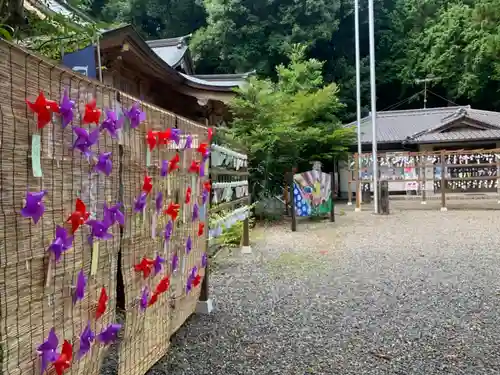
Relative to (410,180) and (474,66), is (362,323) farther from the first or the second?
(474,66)

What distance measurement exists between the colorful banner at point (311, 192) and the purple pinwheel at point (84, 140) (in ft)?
24.5

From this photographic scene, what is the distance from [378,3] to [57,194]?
25.3m

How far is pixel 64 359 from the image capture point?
160 cm

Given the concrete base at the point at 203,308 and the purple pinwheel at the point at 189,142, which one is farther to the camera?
the concrete base at the point at 203,308

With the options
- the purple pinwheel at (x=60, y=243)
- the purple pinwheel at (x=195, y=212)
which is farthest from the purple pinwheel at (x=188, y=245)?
the purple pinwheel at (x=60, y=243)

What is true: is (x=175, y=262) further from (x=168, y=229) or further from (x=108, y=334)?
(x=108, y=334)

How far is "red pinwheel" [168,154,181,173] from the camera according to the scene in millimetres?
2610

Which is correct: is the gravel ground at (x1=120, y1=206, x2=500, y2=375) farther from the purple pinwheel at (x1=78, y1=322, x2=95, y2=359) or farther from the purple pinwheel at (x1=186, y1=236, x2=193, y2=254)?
the purple pinwheel at (x1=78, y1=322, x2=95, y2=359)

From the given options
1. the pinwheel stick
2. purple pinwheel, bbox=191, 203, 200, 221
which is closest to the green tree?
purple pinwheel, bbox=191, 203, 200, 221

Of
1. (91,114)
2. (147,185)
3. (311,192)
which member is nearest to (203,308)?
(147,185)

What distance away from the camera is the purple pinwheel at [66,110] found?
1561 millimetres

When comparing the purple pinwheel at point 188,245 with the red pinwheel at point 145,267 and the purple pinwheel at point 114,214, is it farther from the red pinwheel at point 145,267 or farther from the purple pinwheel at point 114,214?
the purple pinwheel at point 114,214

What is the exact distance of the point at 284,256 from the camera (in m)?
6.29

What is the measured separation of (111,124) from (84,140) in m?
0.25
